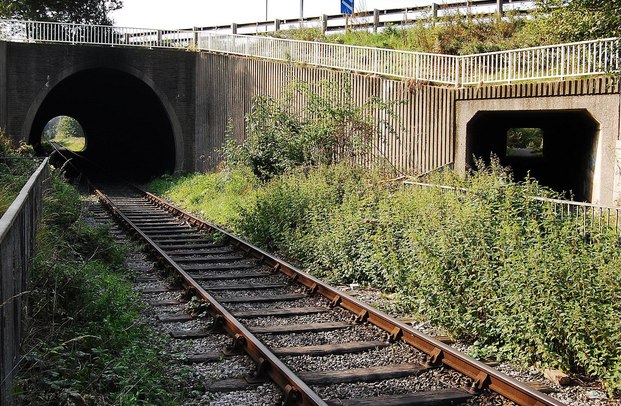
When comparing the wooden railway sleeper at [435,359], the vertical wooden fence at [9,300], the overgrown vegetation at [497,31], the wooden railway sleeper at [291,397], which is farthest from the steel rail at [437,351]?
the overgrown vegetation at [497,31]

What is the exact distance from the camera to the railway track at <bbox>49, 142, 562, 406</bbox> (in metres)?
5.86

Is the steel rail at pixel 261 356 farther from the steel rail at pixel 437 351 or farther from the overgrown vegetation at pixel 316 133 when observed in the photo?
the overgrown vegetation at pixel 316 133

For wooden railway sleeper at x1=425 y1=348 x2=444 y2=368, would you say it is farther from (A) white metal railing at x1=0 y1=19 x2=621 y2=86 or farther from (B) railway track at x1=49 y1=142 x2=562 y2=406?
(A) white metal railing at x1=0 y1=19 x2=621 y2=86

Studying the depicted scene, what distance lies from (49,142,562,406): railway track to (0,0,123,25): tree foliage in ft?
111

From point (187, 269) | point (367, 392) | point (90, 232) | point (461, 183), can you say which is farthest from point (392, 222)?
point (90, 232)

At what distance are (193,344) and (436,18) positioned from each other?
72.4 ft

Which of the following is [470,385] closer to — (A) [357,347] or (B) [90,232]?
(A) [357,347]

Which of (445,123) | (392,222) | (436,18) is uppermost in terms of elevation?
(436,18)

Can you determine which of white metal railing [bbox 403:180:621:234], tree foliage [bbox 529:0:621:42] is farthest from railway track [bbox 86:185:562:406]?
tree foliage [bbox 529:0:621:42]

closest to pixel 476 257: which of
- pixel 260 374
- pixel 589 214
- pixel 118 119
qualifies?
pixel 589 214

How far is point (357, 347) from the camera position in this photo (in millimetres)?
7160

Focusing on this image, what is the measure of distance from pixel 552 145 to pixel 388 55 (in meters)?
6.68

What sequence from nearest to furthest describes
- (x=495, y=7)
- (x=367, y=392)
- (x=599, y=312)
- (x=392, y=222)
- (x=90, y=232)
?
1. (x=367, y=392)
2. (x=599, y=312)
3. (x=392, y=222)
4. (x=90, y=232)
5. (x=495, y=7)

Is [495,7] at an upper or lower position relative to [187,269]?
upper
